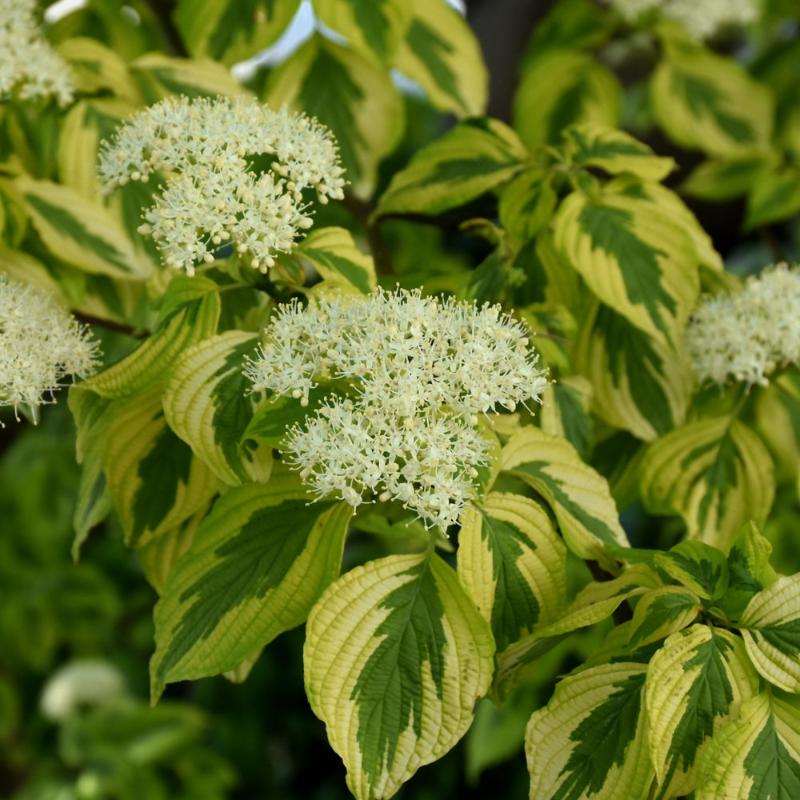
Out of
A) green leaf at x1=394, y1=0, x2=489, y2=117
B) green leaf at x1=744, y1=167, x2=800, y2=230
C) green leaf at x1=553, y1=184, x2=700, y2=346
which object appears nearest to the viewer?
green leaf at x1=553, y1=184, x2=700, y2=346

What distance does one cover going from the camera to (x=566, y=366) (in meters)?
0.77

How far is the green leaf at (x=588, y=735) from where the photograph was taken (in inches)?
23.3

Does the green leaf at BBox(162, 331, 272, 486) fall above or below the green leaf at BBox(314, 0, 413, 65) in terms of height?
below

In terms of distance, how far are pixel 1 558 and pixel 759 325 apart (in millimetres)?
1523

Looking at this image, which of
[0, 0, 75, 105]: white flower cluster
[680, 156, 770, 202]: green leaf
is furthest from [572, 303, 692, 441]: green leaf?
[680, 156, 770, 202]: green leaf

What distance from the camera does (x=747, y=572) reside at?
614 millimetres

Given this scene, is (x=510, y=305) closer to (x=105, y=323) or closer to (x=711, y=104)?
(x=105, y=323)

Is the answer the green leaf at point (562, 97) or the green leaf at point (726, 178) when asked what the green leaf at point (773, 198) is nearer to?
the green leaf at point (726, 178)

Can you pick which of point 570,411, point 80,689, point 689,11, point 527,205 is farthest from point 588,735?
point 80,689

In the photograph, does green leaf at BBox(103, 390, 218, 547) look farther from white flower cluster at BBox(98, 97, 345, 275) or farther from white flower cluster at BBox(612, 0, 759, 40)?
white flower cluster at BBox(612, 0, 759, 40)

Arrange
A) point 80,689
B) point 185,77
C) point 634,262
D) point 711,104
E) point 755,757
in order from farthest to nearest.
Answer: point 80,689 → point 711,104 → point 185,77 → point 634,262 → point 755,757

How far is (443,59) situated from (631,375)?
392 millimetres

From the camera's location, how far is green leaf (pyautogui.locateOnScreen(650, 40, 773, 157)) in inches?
53.4

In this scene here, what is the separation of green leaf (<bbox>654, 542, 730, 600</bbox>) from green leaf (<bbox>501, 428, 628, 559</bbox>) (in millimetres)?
65
